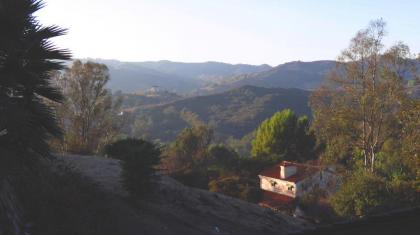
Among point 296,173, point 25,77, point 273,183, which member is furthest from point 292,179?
point 25,77

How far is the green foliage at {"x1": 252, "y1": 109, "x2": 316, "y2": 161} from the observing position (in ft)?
172

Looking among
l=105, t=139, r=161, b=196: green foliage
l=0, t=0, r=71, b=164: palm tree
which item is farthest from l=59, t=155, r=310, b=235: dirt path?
l=0, t=0, r=71, b=164: palm tree

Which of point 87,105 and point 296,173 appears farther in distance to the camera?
point 296,173

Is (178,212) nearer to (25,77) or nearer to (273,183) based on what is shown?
(25,77)

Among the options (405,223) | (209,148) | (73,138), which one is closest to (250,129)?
(209,148)

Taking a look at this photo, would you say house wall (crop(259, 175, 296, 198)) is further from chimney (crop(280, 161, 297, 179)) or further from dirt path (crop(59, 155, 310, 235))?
dirt path (crop(59, 155, 310, 235))

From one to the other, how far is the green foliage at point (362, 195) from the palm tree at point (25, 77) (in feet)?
57.9

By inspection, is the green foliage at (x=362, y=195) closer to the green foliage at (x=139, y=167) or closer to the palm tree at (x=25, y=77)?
the green foliage at (x=139, y=167)

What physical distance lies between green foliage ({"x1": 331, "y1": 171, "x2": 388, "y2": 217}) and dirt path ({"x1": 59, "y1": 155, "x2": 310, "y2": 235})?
5943mm

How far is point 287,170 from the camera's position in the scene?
1700 inches

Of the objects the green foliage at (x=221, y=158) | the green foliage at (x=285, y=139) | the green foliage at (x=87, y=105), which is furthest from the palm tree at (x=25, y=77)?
the green foliage at (x=285, y=139)

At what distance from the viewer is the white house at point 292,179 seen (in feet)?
137

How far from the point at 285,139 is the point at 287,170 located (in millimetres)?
10039

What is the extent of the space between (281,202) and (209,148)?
1662cm
